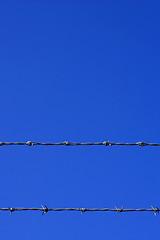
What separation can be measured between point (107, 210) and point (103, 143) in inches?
36.2

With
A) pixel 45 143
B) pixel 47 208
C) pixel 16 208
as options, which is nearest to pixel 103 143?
pixel 45 143

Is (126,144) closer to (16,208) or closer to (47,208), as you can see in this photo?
(47,208)

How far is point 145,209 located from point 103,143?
1.04 metres

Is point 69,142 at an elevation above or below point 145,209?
above

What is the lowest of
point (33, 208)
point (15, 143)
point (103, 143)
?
point (33, 208)

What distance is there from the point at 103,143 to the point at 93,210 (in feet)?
3.08

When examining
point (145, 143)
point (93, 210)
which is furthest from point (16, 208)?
point (145, 143)

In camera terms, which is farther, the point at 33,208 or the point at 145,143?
the point at 145,143

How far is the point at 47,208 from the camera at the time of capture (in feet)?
13.7

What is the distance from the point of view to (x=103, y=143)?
4461 millimetres

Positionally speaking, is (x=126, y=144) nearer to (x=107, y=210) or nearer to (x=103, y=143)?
(x=103, y=143)

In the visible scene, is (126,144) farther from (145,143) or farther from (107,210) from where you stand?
(107,210)

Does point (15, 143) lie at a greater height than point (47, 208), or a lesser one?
greater

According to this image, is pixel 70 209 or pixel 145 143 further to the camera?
pixel 145 143
